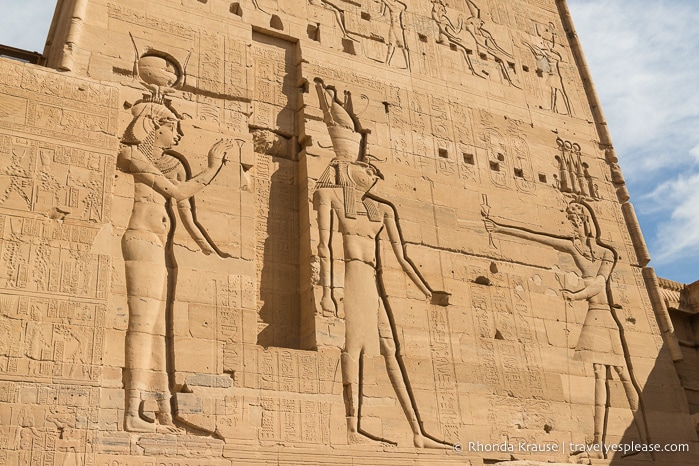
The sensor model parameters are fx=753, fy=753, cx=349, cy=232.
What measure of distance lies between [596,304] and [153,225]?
18.2 ft

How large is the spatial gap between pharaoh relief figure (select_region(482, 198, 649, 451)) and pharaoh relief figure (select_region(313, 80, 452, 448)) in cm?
153

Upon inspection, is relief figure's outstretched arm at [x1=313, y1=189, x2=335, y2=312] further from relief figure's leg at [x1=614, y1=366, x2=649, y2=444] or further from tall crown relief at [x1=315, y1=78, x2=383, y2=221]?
relief figure's leg at [x1=614, y1=366, x2=649, y2=444]

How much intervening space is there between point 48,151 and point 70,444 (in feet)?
8.27

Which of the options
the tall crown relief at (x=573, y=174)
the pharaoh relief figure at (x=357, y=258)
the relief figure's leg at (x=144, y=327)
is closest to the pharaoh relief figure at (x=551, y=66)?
the tall crown relief at (x=573, y=174)

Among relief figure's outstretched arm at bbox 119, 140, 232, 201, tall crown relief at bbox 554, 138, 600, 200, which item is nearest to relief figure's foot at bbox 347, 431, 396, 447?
relief figure's outstretched arm at bbox 119, 140, 232, 201

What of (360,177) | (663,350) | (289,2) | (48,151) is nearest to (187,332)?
(48,151)

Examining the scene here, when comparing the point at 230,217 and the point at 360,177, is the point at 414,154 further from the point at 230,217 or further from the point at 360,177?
the point at 230,217

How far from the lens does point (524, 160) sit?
994cm

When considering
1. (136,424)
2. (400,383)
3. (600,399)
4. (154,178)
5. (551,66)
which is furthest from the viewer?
(551,66)

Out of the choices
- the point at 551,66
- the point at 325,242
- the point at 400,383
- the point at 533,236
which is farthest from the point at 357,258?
the point at 551,66

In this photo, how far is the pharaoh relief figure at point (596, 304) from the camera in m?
8.84

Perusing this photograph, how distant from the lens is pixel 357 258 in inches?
307

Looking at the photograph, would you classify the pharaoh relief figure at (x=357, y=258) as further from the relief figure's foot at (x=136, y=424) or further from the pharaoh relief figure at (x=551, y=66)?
the pharaoh relief figure at (x=551, y=66)

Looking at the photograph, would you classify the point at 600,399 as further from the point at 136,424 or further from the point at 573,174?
the point at 136,424
